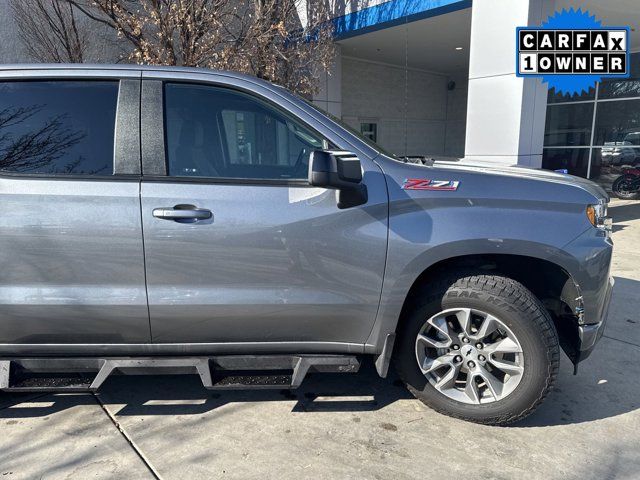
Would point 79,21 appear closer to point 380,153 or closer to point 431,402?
point 380,153

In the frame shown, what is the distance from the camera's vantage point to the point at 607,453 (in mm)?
2566

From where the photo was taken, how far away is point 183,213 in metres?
2.49

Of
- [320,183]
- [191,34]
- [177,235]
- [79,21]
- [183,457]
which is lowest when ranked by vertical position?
[183,457]

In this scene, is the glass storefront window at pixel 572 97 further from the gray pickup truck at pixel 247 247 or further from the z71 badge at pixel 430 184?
the z71 badge at pixel 430 184

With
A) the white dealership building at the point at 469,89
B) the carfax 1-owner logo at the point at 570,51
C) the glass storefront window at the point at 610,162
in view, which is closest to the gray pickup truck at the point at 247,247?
the white dealership building at the point at 469,89

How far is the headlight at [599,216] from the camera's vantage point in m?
2.62

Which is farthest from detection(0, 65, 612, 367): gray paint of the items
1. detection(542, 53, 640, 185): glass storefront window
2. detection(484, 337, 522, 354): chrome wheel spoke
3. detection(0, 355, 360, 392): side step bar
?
detection(542, 53, 640, 185): glass storefront window

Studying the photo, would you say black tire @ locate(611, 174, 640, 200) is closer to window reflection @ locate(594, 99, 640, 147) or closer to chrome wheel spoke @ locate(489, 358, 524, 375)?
window reflection @ locate(594, 99, 640, 147)

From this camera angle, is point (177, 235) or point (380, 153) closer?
point (177, 235)

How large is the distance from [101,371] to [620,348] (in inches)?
158

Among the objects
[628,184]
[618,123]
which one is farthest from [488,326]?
[618,123]

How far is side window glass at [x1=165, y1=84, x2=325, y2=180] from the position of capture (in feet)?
8.69

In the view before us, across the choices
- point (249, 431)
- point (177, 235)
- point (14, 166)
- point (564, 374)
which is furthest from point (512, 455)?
point (14, 166)

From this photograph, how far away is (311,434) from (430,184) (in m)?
1.63
